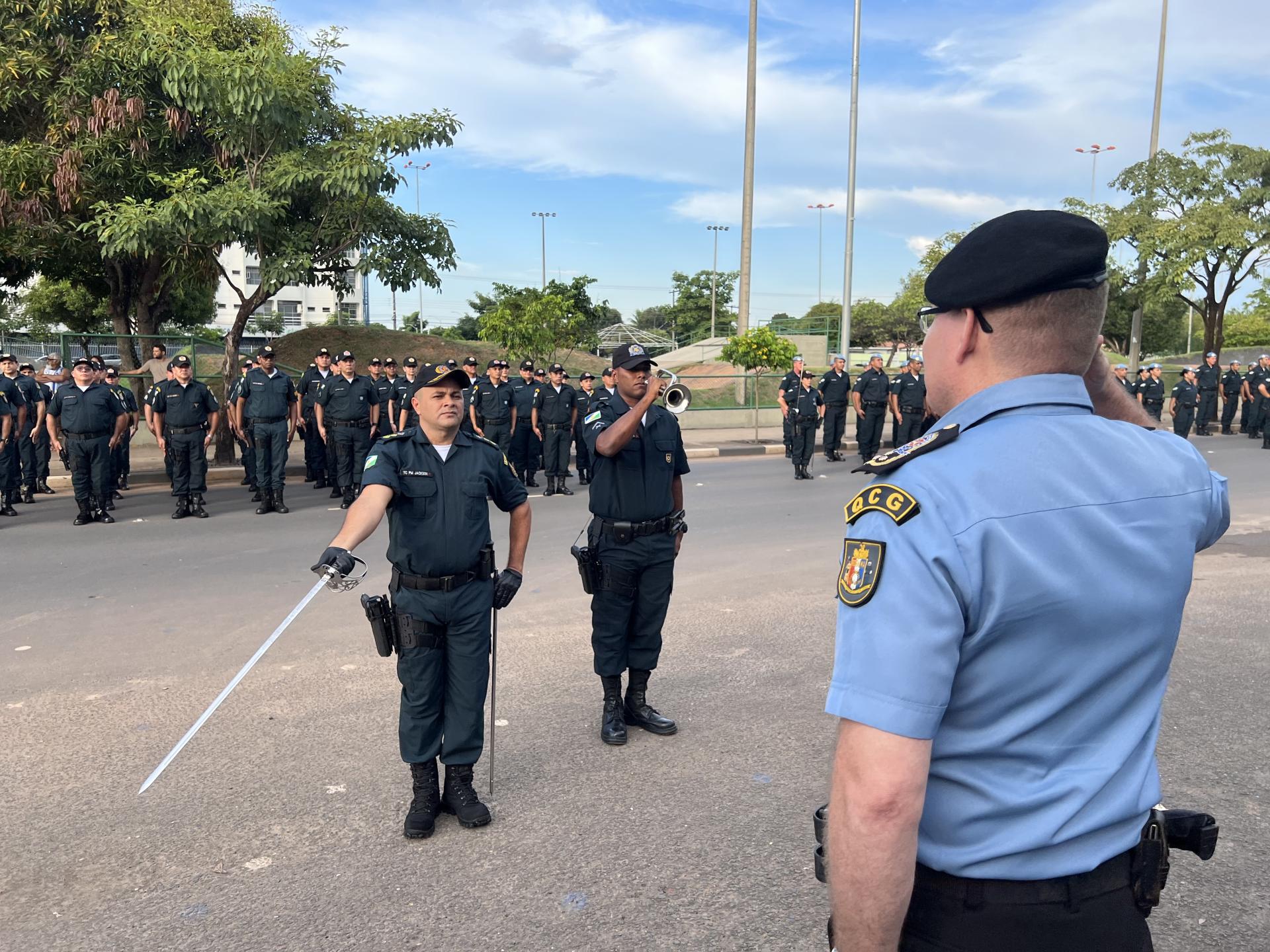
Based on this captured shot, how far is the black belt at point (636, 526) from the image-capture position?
192 inches

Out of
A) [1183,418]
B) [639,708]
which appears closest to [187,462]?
[639,708]

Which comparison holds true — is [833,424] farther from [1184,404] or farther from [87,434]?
[87,434]

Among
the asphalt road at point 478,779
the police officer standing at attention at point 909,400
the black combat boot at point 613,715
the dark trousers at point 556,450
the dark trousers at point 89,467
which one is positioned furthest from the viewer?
the police officer standing at attention at point 909,400

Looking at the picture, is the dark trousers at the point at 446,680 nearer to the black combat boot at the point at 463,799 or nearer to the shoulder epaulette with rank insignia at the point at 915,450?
the black combat boot at the point at 463,799

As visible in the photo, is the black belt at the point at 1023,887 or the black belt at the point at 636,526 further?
the black belt at the point at 636,526

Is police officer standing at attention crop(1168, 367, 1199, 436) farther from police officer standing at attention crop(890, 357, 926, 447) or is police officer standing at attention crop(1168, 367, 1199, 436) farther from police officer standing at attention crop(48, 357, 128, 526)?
police officer standing at attention crop(48, 357, 128, 526)

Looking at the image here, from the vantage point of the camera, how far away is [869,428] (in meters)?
18.2

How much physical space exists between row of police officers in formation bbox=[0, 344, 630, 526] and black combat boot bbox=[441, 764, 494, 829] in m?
5.96

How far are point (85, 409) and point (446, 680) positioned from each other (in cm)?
927

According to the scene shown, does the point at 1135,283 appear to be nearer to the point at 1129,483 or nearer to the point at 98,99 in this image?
the point at 98,99

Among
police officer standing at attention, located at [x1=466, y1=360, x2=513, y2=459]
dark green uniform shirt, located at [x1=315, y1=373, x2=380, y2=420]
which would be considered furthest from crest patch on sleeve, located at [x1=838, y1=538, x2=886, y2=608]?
police officer standing at attention, located at [x1=466, y1=360, x2=513, y2=459]

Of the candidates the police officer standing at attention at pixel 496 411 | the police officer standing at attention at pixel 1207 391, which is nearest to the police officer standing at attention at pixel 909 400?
the police officer standing at attention at pixel 496 411

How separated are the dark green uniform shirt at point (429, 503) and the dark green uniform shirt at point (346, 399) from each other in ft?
30.2

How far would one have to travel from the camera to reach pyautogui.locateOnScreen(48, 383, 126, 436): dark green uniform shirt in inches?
440
